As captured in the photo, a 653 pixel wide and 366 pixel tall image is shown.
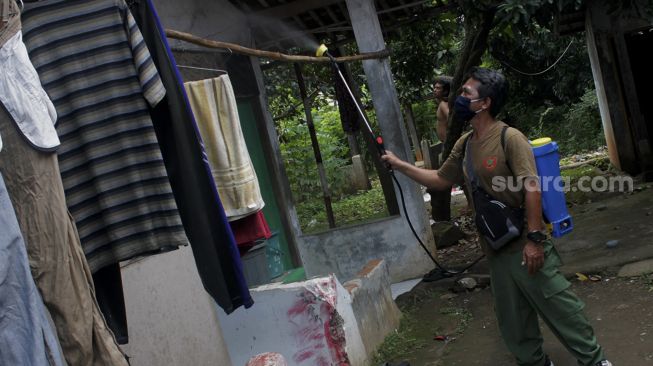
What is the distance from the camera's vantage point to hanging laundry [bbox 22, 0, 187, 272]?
8.45ft

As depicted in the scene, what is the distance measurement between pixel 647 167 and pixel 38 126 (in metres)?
10.6

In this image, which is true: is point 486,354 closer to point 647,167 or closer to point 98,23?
point 98,23

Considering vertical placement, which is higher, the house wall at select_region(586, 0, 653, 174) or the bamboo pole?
the bamboo pole

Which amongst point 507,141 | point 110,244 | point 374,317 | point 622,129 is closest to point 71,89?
point 110,244

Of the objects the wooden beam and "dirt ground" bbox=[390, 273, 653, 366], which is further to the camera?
the wooden beam

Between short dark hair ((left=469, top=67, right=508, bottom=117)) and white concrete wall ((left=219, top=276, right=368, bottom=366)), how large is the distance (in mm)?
1627

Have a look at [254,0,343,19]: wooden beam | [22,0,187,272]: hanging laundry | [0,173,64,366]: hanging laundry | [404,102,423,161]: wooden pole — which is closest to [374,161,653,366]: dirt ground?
[22,0,187,272]: hanging laundry

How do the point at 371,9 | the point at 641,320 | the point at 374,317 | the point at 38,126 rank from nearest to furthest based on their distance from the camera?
the point at 38,126 < the point at 641,320 < the point at 374,317 < the point at 371,9

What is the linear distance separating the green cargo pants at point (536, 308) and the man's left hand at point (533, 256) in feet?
0.22

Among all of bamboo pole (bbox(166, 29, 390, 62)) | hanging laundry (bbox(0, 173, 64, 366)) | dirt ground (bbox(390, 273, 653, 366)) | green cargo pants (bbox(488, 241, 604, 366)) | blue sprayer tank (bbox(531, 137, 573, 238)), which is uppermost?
bamboo pole (bbox(166, 29, 390, 62))

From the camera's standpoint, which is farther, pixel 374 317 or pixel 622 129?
pixel 622 129

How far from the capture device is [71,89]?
2.59m

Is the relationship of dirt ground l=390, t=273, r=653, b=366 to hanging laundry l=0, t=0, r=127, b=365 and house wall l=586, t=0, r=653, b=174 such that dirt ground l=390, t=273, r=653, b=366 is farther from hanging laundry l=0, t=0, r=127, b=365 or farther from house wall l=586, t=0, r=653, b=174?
house wall l=586, t=0, r=653, b=174

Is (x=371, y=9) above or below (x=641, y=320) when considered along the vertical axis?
above
